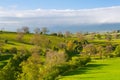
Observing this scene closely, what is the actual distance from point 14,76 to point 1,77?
25.7ft

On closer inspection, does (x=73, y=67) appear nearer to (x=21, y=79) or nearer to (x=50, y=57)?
(x=50, y=57)

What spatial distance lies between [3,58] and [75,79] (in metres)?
64.0

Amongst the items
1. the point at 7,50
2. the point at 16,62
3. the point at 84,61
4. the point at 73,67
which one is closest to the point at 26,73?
the point at 16,62

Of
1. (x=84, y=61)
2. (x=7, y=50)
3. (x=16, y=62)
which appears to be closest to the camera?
(x=16, y=62)

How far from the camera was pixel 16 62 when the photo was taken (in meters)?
132

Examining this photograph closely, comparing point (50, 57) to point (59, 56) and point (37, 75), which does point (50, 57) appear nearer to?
point (59, 56)

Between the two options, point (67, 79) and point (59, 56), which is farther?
point (59, 56)

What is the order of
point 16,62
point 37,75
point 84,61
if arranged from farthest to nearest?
1. point 84,61
2. point 16,62
3. point 37,75

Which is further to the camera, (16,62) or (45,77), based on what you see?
(16,62)

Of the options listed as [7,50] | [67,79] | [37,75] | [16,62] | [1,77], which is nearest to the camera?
[1,77]

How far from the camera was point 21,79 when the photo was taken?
93.1 m

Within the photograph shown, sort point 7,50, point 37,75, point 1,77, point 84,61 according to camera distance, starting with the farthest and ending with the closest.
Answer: point 7,50, point 84,61, point 37,75, point 1,77

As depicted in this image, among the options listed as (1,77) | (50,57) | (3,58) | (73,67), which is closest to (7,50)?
(3,58)

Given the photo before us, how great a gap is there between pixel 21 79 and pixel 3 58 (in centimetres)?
7318
